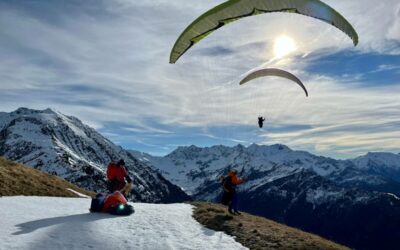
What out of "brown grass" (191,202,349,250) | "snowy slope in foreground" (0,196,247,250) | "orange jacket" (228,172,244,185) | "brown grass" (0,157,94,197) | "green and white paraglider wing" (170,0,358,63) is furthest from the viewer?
"brown grass" (0,157,94,197)

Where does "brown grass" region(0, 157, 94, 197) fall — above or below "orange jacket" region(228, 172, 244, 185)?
below

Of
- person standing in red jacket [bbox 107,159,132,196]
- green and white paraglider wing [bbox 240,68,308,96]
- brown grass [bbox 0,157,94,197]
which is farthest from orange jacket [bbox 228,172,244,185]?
brown grass [bbox 0,157,94,197]

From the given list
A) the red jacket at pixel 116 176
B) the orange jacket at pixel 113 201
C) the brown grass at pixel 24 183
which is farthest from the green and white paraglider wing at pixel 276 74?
the brown grass at pixel 24 183

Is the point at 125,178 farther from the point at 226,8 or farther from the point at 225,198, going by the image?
the point at 226,8

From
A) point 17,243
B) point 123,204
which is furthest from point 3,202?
point 17,243

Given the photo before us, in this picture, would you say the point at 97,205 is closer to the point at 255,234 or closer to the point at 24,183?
the point at 255,234

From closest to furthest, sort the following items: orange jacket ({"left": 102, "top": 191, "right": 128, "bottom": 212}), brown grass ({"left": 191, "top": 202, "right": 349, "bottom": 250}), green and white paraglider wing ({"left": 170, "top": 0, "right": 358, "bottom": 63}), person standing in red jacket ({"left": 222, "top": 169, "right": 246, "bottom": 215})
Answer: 1. green and white paraglider wing ({"left": 170, "top": 0, "right": 358, "bottom": 63})
2. brown grass ({"left": 191, "top": 202, "right": 349, "bottom": 250})
3. orange jacket ({"left": 102, "top": 191, "right": 128, "bottom": 212})
4. person standing in red jacket ({"left": 222, "top": 169, "right": 246, "bottom": 215})

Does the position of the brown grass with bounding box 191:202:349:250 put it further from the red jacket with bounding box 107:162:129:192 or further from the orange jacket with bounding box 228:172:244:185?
the red jacket with bounding box 107:162:129:192
